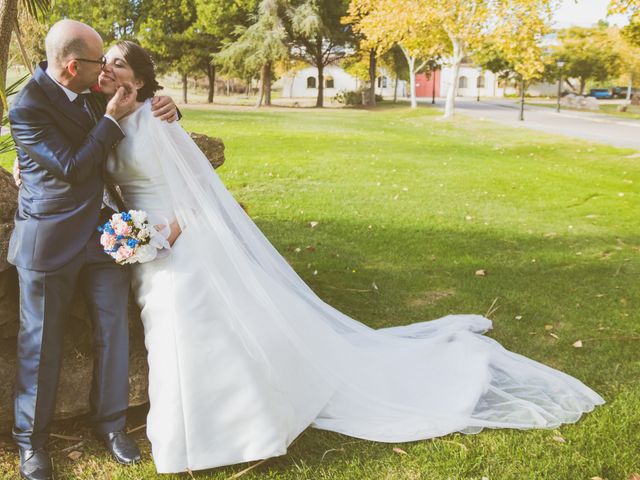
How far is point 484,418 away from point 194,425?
6.39 ft

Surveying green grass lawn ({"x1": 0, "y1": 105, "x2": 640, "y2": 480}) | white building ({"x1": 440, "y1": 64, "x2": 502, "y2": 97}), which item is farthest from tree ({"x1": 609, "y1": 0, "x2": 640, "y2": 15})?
white building ({"x1": 440, "y1": 64, "x2": 502, "y2": 97})

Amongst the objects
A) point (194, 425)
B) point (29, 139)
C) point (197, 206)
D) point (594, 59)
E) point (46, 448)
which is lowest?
point (46, 448)

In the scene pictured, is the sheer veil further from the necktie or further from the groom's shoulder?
the groom's shoulder

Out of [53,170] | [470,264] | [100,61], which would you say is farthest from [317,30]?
[53,170]

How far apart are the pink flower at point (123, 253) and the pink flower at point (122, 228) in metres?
0.08

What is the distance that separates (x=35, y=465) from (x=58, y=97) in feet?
6.88

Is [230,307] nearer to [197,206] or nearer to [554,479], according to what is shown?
[197,206]

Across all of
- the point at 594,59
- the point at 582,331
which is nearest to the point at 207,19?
the point at 594,59

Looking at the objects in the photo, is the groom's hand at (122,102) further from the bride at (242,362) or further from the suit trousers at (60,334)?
the suit trousers at (60,334)

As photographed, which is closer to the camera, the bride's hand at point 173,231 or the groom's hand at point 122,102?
the groom's hand at point 122,102

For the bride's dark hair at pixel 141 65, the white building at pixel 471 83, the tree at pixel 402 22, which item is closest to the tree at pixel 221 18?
the tree at pixel 402 22

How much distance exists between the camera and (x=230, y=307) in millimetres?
3938

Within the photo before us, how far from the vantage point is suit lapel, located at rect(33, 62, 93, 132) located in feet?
11.4

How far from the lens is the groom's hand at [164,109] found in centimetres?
403
